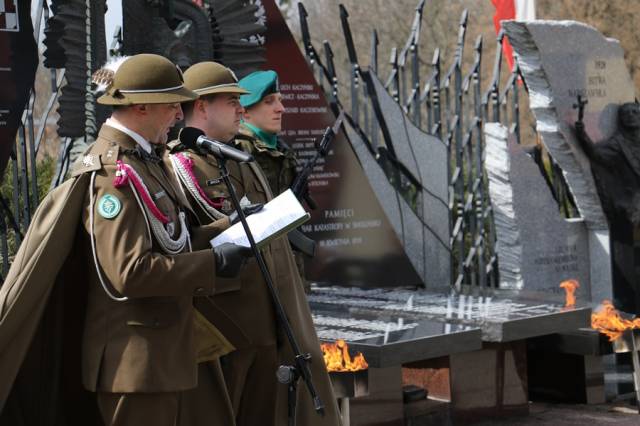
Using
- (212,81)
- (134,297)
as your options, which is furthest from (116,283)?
(212,81)

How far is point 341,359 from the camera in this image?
521cm

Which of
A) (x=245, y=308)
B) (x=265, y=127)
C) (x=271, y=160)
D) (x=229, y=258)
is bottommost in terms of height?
(x=245, y=308)

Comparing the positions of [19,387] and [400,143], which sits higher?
[400,143]

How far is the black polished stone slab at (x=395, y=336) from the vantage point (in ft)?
17.9

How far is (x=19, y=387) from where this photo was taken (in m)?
3.15

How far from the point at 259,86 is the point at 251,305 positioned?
1.18 m

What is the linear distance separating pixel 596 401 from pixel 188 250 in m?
4.23

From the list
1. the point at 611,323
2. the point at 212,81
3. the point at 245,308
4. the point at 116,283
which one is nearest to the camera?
the point at 116,283

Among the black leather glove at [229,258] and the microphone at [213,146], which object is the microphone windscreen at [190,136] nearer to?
the microphone at [213,146]

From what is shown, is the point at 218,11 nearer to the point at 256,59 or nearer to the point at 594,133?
the point at 256,59

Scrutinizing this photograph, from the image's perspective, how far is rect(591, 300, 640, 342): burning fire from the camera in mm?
6547

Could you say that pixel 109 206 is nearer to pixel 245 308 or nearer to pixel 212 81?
pixel 245 308

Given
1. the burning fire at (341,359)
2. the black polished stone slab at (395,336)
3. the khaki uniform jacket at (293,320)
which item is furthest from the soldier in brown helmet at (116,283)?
the black polished stone slab at (395,336)

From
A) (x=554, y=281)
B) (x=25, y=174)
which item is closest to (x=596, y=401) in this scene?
(x=554, y=281)
